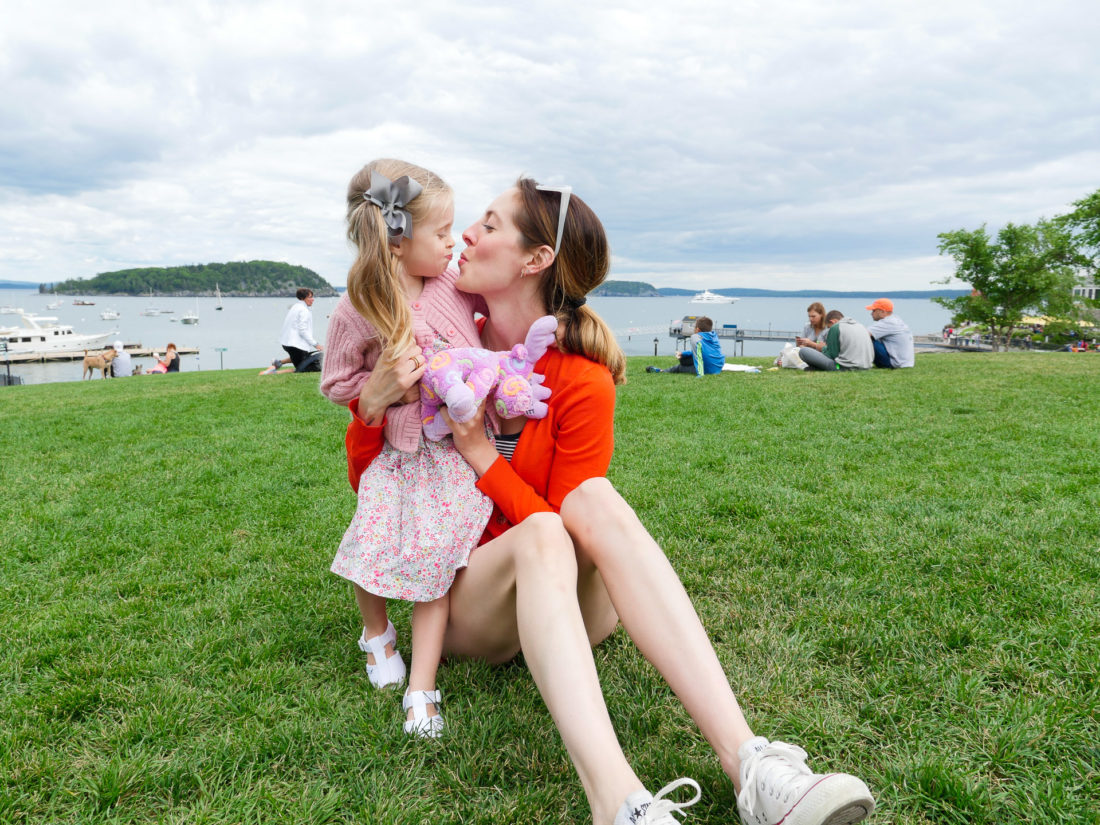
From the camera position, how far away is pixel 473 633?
2.40 meters

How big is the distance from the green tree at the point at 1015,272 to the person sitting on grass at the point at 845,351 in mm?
28099

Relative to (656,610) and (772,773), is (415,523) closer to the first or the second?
(656,610)

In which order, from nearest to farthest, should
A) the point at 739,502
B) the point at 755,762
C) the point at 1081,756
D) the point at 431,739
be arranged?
1. the point at 755,762
2. the point at 1081,756
3. the point at 431,739
4. the point at 739,502

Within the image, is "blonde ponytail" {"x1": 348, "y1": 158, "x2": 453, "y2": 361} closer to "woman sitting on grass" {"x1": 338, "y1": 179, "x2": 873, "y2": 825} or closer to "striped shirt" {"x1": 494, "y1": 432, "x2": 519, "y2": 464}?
"woman sitting on grass" {"x1": 338, "y1": 179, "x2": 873, "y2": 825}

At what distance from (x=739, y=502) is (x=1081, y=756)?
8.18ft

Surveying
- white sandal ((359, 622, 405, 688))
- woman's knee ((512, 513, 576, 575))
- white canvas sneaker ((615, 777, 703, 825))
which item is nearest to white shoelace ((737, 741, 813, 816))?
white canvas sneaker ((615, 777, 703, 825))

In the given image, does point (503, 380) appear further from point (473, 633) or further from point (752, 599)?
point (752, 599)

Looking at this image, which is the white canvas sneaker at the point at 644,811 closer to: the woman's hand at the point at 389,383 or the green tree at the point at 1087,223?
the woman's hand at the point at 389,383

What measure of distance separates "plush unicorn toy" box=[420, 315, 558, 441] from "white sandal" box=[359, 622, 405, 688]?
2.65 feet

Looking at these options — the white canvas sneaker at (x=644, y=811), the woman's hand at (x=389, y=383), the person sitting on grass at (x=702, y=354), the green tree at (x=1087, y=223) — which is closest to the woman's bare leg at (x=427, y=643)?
the woman's hand at (x=389, y=383)

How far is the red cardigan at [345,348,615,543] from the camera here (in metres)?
2.31

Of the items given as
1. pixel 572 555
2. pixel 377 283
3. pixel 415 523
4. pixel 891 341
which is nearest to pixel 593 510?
pixel 572 555

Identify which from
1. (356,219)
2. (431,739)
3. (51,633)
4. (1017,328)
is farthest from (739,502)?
(1017,328)

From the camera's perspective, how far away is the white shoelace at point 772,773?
157cm
